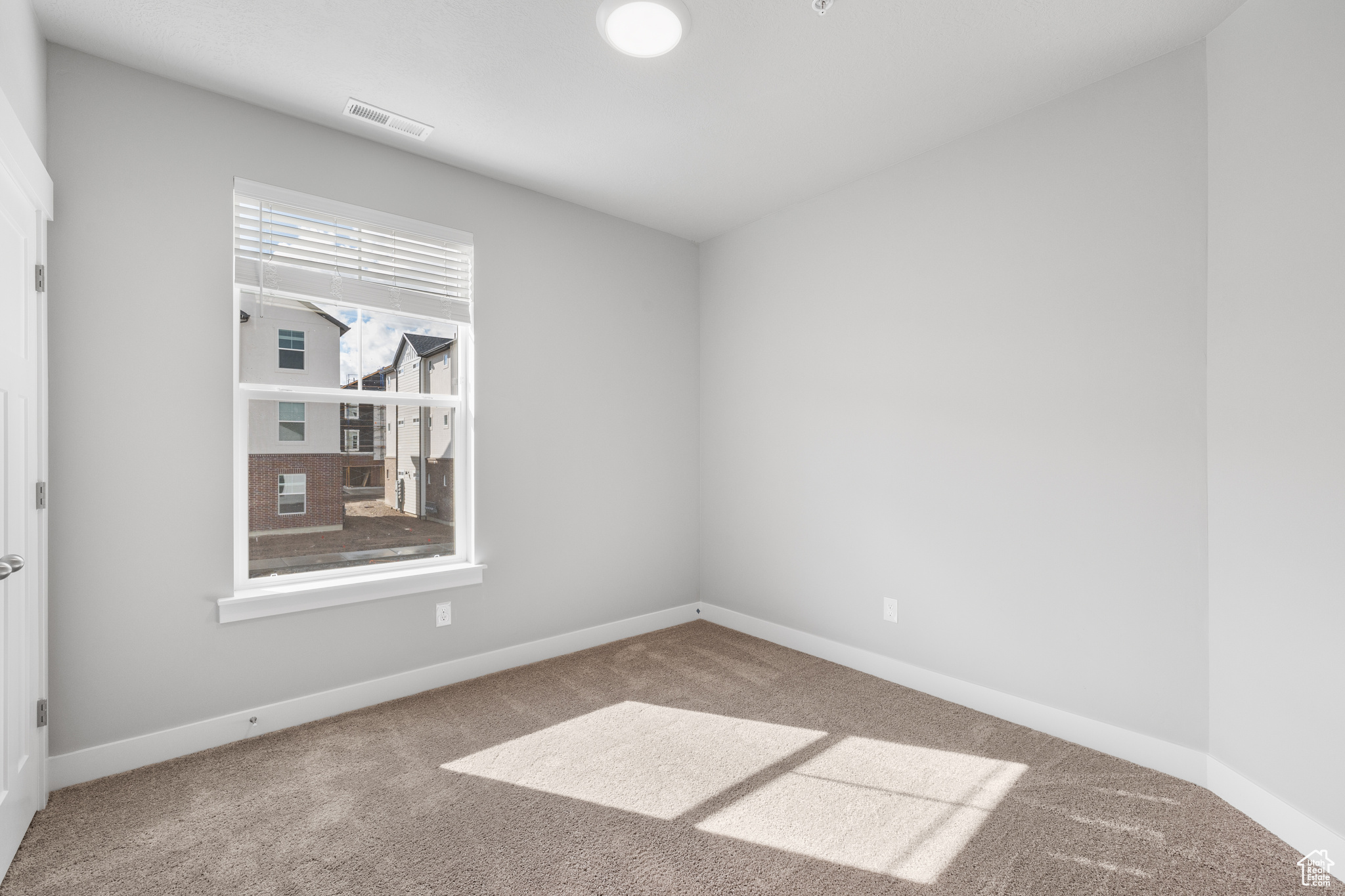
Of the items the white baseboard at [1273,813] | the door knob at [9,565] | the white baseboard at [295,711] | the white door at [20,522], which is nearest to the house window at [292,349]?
the white door at [20,522]

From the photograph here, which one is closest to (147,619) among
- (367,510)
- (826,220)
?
(367,510)

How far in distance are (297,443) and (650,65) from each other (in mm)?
2292

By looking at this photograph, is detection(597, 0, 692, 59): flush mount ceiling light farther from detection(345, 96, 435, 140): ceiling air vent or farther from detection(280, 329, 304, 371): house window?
detection(280, 329, 304, 371): house window

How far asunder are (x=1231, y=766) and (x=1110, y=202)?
216 cm

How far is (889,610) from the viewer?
3246 mm

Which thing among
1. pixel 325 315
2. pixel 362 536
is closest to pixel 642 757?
pixel 362 536

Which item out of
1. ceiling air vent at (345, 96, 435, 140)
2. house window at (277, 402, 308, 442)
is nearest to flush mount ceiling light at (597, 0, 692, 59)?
ceiling air vent at (345, 96, 435, 140)

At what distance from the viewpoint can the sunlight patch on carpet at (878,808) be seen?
1855mm

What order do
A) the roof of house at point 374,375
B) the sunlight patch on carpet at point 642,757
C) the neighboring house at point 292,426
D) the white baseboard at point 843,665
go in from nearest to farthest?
the white baseboard at point 843,665, the sunlight patch on carpet at point 642,757, the neighboring house at point 292,426, the roof of house at point 374,375

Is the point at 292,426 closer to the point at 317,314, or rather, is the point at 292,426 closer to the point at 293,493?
the point at 293,493

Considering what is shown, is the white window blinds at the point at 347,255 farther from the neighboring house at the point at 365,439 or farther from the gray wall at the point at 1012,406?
the gray wall at the point at 1012,406


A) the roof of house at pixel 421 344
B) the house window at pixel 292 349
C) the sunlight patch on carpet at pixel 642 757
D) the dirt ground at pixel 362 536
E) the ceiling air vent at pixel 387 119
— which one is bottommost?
the sunlight patch on carpet at pixel 642 757

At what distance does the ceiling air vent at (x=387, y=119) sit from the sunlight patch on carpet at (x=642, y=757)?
2789 mm

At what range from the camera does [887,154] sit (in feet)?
10.2
